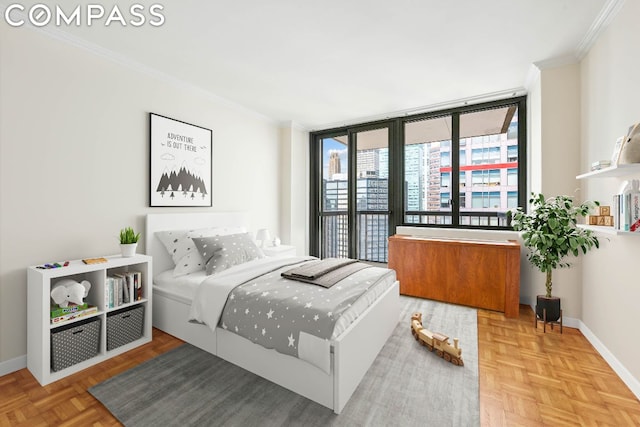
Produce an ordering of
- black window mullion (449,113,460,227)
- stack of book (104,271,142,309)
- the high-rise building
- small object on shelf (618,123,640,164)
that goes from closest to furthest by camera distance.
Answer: small object on shelf (618,123,640,164) < stack of book (104,271,142,309) < black window mullion (449,113,460,227) < the high-rise building

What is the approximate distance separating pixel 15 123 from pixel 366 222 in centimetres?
413

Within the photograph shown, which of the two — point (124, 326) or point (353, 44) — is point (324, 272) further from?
point (353, 44)

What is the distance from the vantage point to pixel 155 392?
1.84 metres

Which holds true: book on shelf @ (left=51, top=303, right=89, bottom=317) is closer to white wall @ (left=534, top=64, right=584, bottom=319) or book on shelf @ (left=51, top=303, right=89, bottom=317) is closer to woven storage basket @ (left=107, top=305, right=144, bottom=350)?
woven storage basket @ (left=107, top=305, right=144, bottom=350)

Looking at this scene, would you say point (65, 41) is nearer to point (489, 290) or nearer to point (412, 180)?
point (412, 180)

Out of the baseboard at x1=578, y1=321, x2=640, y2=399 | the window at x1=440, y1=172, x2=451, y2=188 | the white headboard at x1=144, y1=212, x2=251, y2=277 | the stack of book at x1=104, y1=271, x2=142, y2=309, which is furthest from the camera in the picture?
the window at x1=440, y1=172, x2=451, y2=188

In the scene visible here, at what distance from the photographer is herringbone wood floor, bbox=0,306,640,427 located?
5.33ft

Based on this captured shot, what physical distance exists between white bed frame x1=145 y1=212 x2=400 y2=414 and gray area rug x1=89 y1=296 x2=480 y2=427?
0.22ft

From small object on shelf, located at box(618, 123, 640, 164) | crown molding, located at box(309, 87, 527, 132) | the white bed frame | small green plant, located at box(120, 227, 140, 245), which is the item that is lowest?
the white bed frame

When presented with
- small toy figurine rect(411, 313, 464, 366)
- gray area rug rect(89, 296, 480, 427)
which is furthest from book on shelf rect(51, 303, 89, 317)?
small toy figurine rect(411, 313, 464, 366)

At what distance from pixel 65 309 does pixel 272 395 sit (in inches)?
63.2

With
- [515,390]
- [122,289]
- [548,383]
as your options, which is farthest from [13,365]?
[548,383]

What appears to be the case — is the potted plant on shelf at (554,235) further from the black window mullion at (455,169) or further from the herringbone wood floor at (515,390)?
the black window mullion at (455,169)

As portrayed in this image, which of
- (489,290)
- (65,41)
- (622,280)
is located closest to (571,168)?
(622,280)
